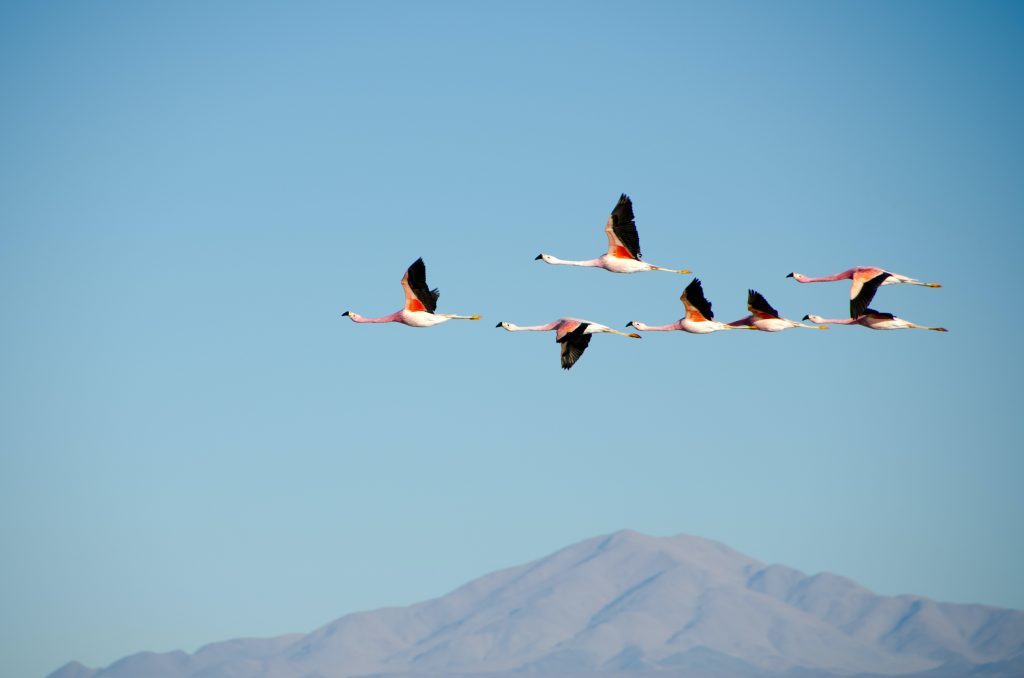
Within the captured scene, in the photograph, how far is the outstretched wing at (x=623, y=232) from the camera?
62.8 metres

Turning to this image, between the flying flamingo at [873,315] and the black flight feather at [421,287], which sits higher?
the black flight feather at [421,287]

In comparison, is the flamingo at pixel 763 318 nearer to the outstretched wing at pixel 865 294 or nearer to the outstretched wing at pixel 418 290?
the outstretched wing at pixel 865 294

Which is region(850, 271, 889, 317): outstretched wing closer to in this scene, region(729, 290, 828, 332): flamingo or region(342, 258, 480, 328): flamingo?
region(729, 290, 828, 332): flamingo

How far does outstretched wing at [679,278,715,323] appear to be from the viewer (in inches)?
2509

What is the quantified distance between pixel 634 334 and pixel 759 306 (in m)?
4.95

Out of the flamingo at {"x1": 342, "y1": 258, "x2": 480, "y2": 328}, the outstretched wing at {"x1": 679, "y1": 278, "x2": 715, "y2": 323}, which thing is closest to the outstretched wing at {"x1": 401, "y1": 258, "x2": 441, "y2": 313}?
the flamingo at {"x1": 342, "y1": 258, "x2": 480, "y2": 328}

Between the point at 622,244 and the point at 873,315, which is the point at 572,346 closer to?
the point at 622,244

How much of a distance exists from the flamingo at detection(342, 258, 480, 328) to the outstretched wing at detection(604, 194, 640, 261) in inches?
240

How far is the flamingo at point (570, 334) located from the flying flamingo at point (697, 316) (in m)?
3.51

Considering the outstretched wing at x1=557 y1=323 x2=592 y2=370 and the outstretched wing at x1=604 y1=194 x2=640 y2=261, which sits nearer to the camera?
the outstretched wing at x1=604 y1=194 x2=640 y2=261

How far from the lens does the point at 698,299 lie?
210ft

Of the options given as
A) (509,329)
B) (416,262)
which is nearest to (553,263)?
(509,329)

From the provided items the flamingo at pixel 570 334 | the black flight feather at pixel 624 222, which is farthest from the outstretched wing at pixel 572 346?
the black flight feather at pixel 624 222

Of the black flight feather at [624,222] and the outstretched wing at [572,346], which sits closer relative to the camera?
the black flight feather at [624,222]
